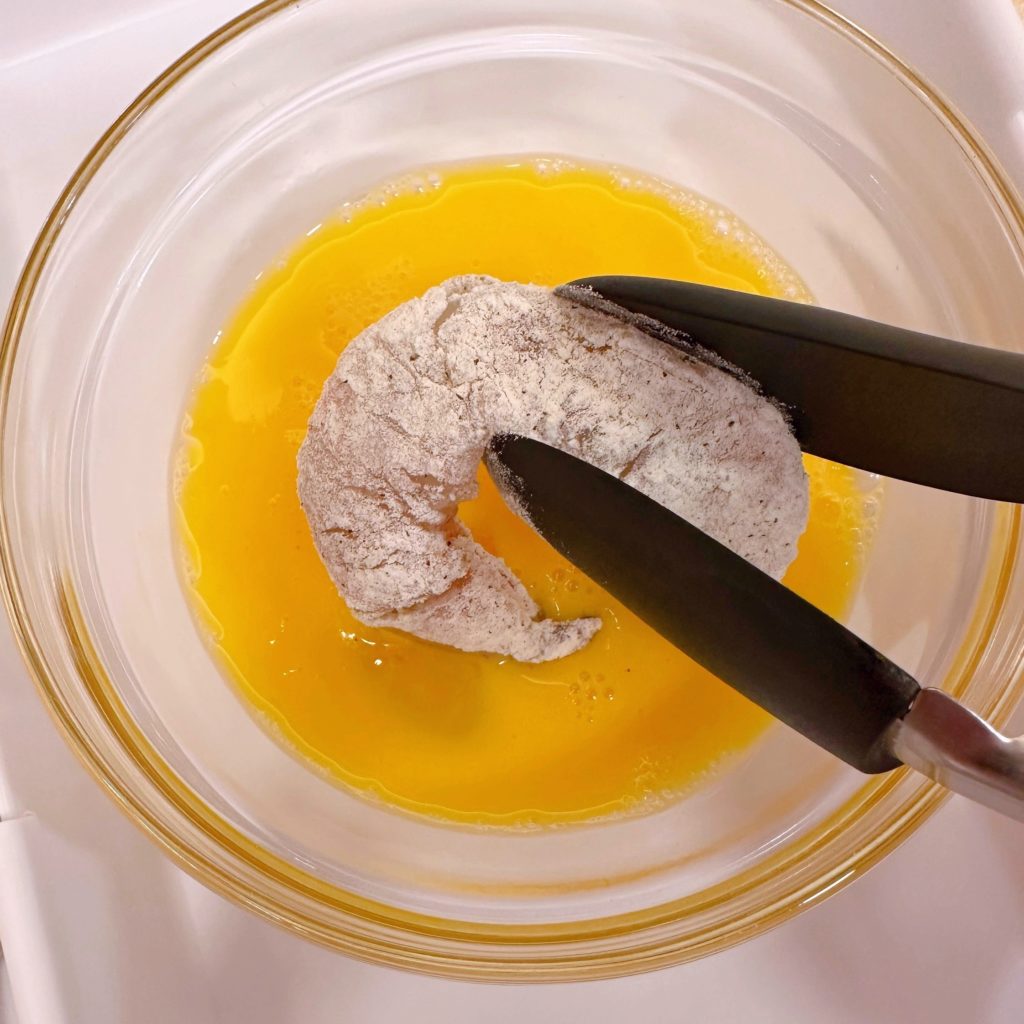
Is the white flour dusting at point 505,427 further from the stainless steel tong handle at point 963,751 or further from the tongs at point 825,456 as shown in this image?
the stainless steel tong handle at point 963,751

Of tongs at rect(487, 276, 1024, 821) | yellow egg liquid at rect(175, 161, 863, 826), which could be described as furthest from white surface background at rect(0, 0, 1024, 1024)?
tongs at rect(487, 276, 1024, 821)

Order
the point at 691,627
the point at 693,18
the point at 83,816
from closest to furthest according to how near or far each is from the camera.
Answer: the point at 691,627
the point at 83,816
the point at 693,18

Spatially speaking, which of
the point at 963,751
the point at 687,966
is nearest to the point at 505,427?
the point at 963,751

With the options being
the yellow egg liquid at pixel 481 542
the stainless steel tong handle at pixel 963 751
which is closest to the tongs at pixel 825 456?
the stainless steel tong handle at pixel 963 751

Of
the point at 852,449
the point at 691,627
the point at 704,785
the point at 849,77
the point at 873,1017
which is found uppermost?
the point at 849,77

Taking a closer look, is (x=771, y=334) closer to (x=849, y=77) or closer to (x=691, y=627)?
(x=691, y=627)

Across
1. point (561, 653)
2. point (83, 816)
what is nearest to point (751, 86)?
point (561, 653)
